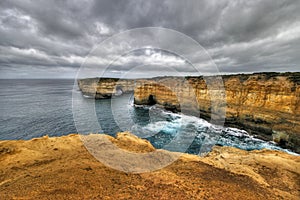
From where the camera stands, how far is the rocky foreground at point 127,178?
12.7 feet

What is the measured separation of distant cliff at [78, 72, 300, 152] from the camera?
15227mm

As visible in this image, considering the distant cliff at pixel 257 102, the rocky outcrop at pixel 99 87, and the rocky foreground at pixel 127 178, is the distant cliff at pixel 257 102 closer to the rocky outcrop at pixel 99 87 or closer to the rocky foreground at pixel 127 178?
the rocky foreground at pixel 127 178

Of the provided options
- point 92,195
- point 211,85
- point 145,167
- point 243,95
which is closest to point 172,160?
point 145,167

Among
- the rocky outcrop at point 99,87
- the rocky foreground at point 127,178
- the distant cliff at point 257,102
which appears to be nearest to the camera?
the rocky foreground at point 127,178

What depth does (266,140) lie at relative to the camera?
1662 cm

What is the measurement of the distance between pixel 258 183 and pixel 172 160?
127 inches

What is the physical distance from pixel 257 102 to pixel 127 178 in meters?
20.7

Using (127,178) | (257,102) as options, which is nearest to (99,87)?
(257,102)

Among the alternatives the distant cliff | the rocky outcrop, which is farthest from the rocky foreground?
the rocky outcrop

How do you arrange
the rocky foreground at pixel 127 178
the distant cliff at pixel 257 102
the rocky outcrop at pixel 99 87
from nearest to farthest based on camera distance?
1. the rocky foreground at pixel 127 178
2. the distant cliff at pixel 257 102
3. the rocky outcrop at pixel 99 87

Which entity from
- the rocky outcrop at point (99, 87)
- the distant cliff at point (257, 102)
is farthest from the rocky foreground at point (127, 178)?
the rocky outcrop at point (99, 87)

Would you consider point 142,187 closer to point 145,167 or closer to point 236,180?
point 145,167

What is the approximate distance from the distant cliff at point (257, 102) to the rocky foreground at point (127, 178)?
1233 centimetres

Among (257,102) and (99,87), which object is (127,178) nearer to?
(257,102)
